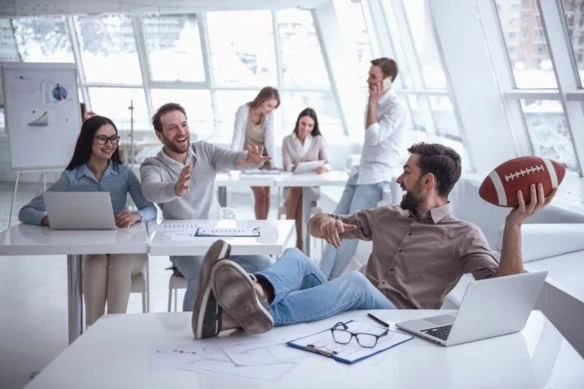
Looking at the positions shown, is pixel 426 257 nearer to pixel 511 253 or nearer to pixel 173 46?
pixel 511 253

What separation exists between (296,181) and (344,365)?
4065mm

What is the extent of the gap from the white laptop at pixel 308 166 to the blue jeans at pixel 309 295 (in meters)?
3.79

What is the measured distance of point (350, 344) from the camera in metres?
2.08

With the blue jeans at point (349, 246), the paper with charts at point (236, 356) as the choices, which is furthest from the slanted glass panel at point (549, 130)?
the paper with charts at point (236, 356)

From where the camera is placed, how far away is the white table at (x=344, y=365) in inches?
71.2

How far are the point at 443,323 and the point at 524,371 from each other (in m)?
0.38

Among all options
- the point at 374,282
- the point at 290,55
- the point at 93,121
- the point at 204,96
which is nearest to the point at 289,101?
the point at 290,55

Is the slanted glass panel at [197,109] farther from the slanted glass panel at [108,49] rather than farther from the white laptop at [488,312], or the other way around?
the white laptop at [488,312]

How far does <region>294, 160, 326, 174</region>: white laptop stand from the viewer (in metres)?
6.38

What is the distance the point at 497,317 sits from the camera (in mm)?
2148

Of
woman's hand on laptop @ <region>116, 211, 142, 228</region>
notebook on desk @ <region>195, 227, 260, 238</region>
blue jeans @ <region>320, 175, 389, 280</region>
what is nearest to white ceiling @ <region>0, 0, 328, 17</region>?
blue jeans @ <region>320, 175, 389, 280</region>

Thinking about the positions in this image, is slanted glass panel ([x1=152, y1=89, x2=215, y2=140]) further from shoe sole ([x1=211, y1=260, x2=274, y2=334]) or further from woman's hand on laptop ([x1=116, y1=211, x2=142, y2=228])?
shoe sole ([x1=211, y1=260, x2=274, y2=334])

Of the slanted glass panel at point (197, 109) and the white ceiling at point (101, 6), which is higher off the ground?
the white ceiling at point (101, 6)

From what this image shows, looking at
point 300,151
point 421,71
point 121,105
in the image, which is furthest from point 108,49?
point 421,71
